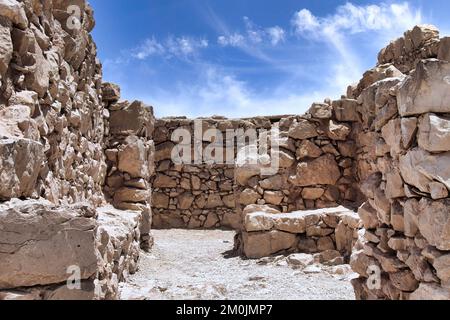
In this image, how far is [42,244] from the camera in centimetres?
216

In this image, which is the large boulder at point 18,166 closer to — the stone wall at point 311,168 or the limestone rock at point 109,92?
the limestone rock at point 109,92

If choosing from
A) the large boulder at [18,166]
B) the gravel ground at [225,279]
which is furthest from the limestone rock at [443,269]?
the large boulder at [18,166]

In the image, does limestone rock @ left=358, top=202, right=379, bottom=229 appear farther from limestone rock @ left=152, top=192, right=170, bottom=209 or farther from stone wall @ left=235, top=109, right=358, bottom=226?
limestone rock @ left=152, top=192, right=170, bottom=209

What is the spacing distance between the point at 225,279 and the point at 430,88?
362cm

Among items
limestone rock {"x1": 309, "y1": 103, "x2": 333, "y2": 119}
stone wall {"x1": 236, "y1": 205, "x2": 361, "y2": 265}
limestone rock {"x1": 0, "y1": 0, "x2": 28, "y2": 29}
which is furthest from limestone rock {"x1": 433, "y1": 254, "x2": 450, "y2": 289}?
limestone rock {"x1": 309, "y1": 103, "x2": 333, "y2": 119}

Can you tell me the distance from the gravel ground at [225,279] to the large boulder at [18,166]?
192 centimetres

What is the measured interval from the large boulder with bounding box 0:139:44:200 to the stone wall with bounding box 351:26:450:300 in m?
2.50

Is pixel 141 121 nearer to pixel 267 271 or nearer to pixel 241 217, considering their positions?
pixel 241 217

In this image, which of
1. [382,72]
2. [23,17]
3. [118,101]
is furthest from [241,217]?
[23,17]

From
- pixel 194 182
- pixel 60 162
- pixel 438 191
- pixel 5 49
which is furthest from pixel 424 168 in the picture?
pixel 194 182

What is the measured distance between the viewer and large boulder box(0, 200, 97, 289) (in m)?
2.05

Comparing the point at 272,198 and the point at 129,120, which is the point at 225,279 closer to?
the point at 272,198

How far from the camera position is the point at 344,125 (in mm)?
6984
